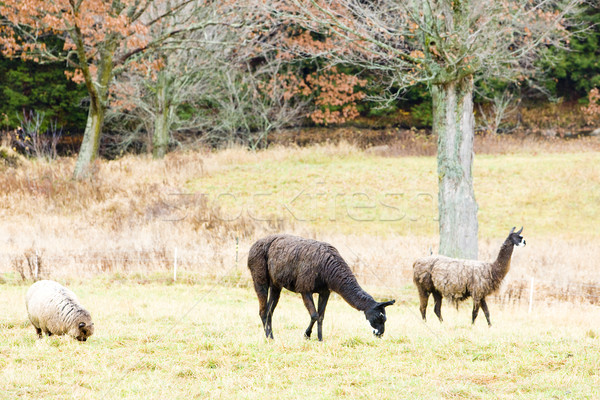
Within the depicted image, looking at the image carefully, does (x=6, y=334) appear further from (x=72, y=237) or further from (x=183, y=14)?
(x=183, y=14)

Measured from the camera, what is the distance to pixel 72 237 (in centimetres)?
1817

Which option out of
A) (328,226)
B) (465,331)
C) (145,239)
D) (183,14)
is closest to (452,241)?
(465,331)

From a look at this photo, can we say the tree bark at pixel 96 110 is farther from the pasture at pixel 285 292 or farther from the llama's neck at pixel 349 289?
the llama's neck at pixel 349 289

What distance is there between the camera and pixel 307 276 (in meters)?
8.30

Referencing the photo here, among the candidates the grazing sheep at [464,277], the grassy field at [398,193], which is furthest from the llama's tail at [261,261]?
the grassy field at [398,193]

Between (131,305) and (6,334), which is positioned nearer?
(6,334)

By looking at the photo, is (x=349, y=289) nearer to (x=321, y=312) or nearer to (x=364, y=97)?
(x=321, y=312)

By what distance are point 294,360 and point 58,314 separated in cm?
358

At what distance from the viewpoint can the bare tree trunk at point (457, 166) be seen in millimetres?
14336

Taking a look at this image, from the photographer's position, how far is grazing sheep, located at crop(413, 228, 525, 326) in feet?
34.5

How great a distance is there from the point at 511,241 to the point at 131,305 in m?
6.95

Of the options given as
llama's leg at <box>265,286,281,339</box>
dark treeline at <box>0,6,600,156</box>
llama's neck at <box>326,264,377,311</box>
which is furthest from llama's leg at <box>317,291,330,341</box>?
dark treeline at <box>0,6,600,156</box>

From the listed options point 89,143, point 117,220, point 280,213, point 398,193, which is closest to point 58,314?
point 117,220

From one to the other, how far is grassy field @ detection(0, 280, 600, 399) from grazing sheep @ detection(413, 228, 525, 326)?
481mm
